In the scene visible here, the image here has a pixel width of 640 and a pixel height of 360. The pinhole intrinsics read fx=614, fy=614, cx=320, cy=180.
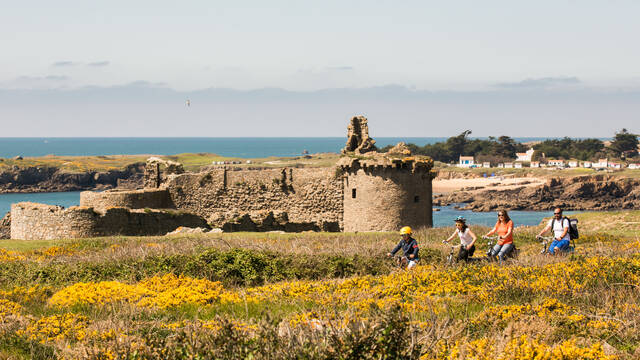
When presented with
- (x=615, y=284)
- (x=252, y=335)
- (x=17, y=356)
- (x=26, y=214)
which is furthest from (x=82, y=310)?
(x=26, y=214)

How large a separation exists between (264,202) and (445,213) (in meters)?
58.5

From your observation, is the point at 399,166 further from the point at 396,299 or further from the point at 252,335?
the point at 252,335

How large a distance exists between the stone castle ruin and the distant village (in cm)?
12813

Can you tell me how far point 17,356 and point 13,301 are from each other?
12.7ft

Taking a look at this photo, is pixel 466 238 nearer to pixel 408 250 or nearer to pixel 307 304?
pixel 408 250

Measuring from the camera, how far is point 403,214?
28.3 metres

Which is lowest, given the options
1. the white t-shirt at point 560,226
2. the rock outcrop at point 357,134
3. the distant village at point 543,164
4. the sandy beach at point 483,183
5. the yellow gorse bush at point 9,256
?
the sandy beach at point 483,183

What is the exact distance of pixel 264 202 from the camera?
32.7 metres

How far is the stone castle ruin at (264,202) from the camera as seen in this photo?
2548 centimetres

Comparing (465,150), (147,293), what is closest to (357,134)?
(147,293)

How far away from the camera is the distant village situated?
5768 inches

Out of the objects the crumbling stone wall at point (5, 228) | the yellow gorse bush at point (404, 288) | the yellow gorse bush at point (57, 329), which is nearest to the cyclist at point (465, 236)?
the yellow gorse bush at point (404, 288)

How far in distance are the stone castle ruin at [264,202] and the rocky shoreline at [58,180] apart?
89273mm

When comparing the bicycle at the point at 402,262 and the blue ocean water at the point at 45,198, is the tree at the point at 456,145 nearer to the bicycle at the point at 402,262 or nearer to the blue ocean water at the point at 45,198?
the blue ocean water at the point at 45,198
